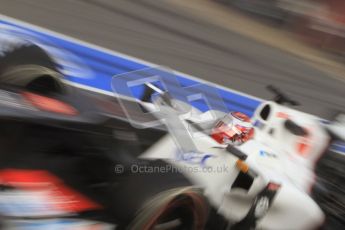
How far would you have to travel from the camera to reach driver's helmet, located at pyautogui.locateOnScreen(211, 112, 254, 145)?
4.50m

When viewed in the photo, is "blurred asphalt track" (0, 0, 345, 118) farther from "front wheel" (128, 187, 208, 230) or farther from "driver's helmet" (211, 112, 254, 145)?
"front wheel" (128, 187, 208, 230)

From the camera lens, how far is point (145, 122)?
3.47 m

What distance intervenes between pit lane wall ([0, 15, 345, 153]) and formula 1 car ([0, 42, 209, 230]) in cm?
352

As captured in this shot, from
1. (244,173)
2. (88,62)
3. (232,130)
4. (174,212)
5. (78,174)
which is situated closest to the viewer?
(78,174)

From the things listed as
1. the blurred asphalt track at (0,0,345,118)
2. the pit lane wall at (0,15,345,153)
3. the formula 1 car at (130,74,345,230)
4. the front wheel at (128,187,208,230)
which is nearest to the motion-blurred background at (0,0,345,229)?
the blurred asphalt track at (0,0,345,118)

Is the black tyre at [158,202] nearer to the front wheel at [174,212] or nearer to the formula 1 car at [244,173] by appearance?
the front wheel at [174,212]

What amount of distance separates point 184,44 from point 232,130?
20.5 ft

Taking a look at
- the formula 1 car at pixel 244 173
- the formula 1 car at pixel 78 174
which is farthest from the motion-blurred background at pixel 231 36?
the formula 1 car at pixel 78 174

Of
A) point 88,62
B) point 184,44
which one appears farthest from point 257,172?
point 184,44

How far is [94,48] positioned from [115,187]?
5621 millimetres

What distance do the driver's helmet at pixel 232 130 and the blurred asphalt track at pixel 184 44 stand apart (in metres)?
4.44

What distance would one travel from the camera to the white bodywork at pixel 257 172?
402 centimetres

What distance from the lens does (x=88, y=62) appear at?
26.4 ft

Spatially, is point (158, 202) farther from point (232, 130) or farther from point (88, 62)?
point (88, 62)
